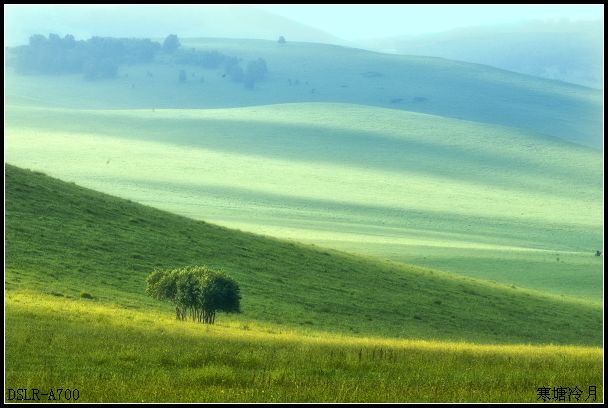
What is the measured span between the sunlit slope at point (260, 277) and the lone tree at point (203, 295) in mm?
1765

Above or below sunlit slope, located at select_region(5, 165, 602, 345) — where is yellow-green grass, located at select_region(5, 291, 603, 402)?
above

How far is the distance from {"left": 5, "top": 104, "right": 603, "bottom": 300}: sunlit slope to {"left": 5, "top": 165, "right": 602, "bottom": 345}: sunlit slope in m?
20.4

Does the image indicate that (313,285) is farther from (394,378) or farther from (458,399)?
(458,399)

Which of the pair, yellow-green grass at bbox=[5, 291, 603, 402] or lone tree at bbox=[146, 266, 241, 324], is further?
lone tree at bbox=[146, 266, 241, 324]

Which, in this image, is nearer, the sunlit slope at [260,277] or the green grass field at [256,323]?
the green grass field at [256,323]

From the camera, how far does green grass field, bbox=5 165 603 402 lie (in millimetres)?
19125

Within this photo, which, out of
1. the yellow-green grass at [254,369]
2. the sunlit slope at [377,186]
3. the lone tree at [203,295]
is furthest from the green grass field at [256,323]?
the sunlit slope at [377,186]

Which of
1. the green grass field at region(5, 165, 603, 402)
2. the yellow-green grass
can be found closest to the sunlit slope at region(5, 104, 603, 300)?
the green grass field at region(5, 165, 603, 402)

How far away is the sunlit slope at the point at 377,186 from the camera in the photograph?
99.0 m

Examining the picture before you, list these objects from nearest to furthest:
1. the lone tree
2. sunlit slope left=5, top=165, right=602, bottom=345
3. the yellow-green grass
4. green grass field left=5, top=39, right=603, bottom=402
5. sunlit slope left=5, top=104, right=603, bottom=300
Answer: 1. the yellow-green grass
2. green grass field left=5, top=39, right=603, bottom=402
3. the lone tree
4. sunlit slope left=5, top=165, right=602, bottom=345
5. sunlit slope left=5, top=104, right=603, bottom=300

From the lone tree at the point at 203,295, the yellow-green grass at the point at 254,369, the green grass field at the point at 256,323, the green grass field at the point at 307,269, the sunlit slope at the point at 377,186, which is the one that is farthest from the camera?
the sunlit slope at the point at 377,186

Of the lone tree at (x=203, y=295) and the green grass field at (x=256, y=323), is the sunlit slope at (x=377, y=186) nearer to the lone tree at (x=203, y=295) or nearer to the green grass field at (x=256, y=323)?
the green grass field at (x=256, y=323)

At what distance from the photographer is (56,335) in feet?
87.7

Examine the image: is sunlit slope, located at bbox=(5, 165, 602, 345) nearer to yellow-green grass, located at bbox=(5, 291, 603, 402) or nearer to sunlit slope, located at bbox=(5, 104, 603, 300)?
yellow-green grass, located at bbox=(5, 291, 603, 402)
